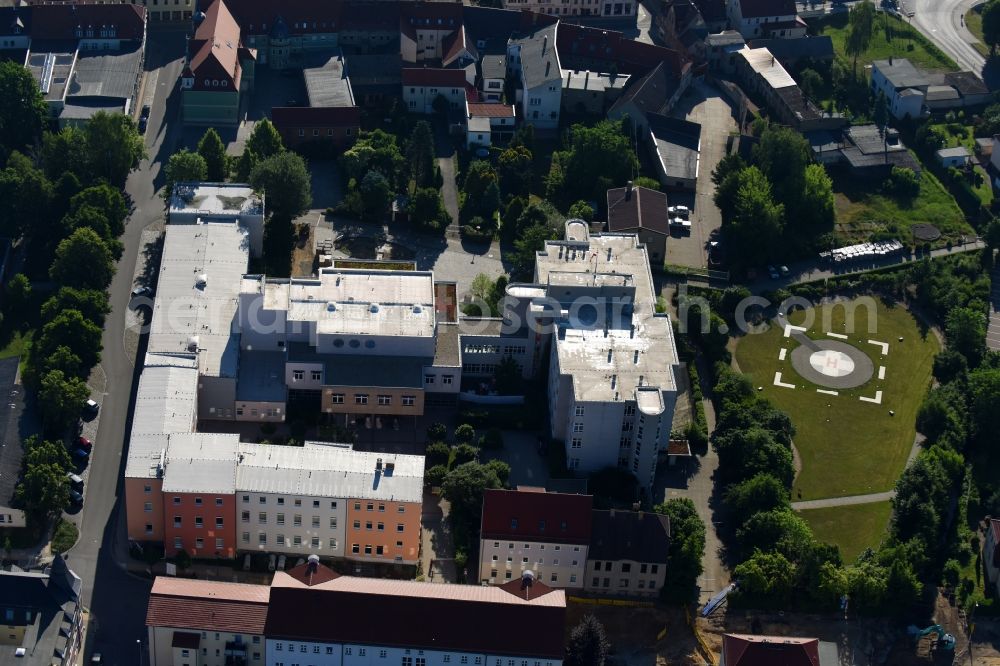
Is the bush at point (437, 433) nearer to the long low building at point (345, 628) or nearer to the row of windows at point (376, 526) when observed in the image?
the row of windows at point (376, 526)

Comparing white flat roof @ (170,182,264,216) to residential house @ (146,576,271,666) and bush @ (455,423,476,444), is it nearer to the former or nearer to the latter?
bush @ (455,423,476,444)

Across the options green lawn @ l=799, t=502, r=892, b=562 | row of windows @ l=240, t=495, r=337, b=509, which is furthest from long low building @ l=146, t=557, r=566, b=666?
green lawn @ l=799, t=502, r=892, b=562

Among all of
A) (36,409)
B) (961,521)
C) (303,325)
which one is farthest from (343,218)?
(961,521)

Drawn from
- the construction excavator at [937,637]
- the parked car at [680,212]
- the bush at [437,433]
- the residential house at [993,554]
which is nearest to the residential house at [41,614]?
the bush at [437,433]

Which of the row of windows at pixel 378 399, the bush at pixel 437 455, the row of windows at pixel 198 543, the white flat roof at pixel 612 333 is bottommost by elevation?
the row of windows at pixel 198 543

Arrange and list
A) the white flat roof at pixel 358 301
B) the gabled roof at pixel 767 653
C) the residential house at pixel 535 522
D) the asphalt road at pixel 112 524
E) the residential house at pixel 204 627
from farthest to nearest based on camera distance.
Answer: the white flat roof at pixel 358 301
the residential house at pixel 535 522
the asphalt road at pixel 112 524
the gabled roof at pixel 767 653
the residential house at pixel 204 627

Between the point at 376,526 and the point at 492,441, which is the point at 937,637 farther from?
the point at 376,526

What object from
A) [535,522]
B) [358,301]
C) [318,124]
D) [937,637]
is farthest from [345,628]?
[318,124]
